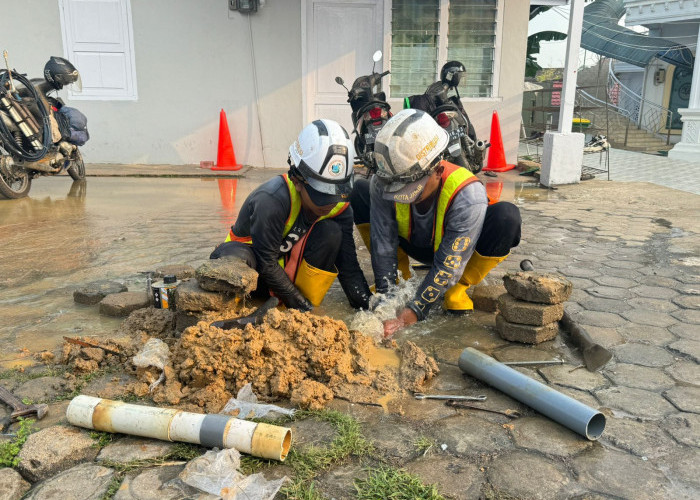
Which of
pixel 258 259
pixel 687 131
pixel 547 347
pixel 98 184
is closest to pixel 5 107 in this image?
pixel 98 184

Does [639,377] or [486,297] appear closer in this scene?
[639,377]

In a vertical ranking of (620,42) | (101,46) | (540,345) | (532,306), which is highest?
(620,42)

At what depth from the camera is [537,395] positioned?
8.23ft

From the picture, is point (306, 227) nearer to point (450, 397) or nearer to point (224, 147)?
point (450, 397)

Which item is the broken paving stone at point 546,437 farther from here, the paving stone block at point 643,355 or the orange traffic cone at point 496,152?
the orange traffic cone at point 496,152

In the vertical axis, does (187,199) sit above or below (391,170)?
below

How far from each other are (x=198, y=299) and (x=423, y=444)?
1412mm

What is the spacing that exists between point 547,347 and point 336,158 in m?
1.57

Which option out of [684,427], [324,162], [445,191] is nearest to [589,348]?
[684,427]

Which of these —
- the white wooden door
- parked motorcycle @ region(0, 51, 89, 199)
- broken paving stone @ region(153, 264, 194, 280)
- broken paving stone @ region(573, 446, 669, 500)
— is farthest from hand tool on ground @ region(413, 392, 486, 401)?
the white wooden door

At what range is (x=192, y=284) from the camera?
10.5ft

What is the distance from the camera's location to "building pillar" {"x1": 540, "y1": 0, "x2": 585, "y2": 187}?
8.65 metres

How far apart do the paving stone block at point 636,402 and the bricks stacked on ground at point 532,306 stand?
1.83 feet

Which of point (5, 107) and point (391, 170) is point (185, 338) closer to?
point (391, 170)
